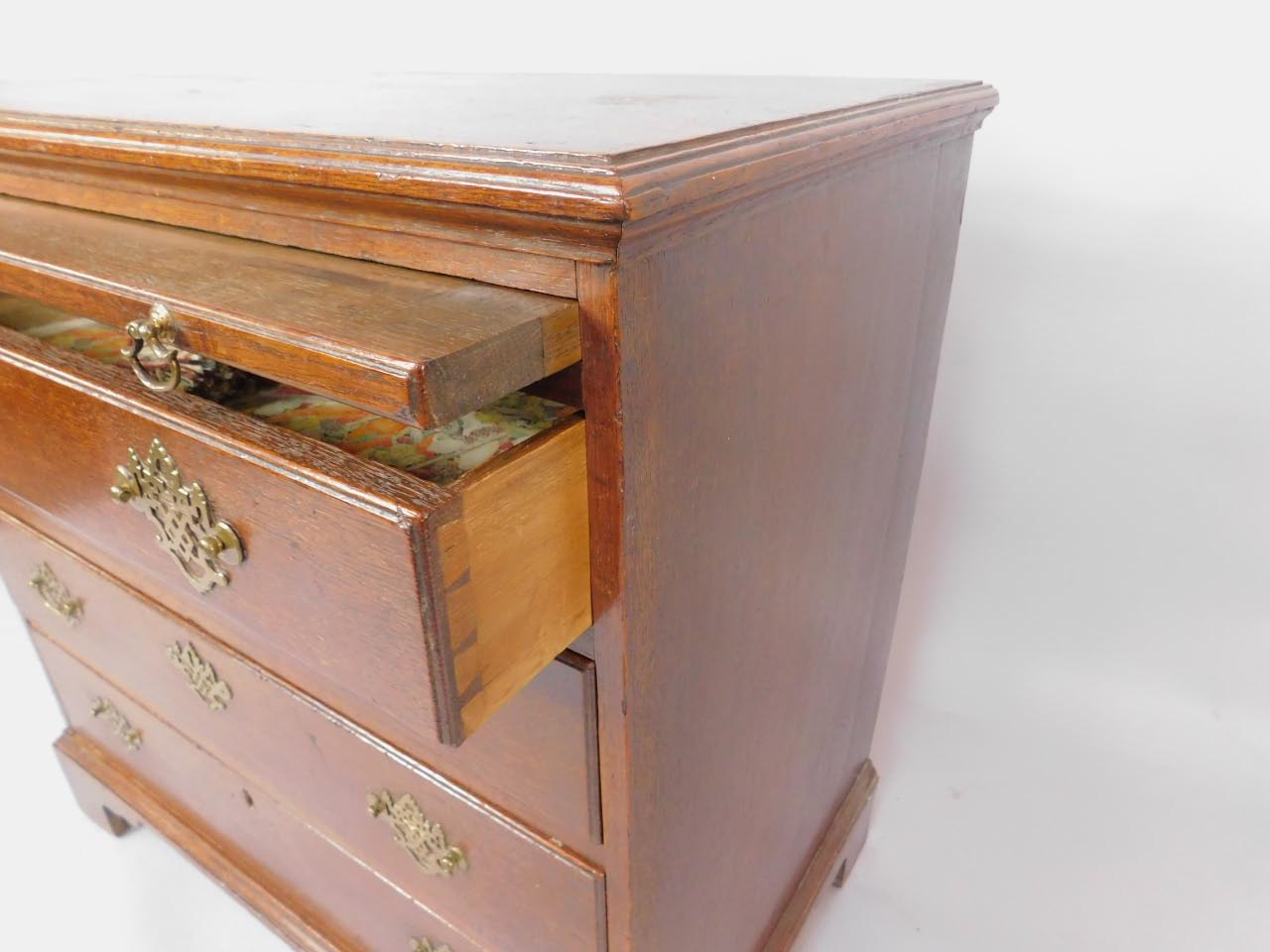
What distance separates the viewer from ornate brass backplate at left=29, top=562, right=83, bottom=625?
1.05 m

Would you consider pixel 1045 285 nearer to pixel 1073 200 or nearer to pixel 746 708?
pixel 1073 200

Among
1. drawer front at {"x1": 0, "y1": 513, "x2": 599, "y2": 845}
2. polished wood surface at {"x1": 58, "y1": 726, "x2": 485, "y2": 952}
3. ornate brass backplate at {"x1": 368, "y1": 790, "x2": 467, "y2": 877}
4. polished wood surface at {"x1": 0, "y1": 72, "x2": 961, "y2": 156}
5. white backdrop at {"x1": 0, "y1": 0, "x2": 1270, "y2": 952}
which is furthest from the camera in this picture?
white backdrop at {"x1": 0, "y1": 0, "x2": 1270, "y2": 952}

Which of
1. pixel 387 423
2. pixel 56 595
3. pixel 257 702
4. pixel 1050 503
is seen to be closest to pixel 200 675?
pixel 257 702

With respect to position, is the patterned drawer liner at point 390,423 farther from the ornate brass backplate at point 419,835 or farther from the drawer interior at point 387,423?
the ornate brass backplate at point 419,835

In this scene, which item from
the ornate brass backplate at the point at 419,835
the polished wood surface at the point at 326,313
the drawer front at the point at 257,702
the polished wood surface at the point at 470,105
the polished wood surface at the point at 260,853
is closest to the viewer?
the polished wood surface at the point at 326,313

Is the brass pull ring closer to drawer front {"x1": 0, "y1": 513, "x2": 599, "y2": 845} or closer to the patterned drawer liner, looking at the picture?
the patterned drawer liner

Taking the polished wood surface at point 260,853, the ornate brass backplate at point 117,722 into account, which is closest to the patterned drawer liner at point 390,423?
the polished wood surface at point 260,853

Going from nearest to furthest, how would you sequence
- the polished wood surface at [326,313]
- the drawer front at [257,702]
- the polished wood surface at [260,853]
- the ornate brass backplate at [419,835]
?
the polished wood surface at [326,313] < the drawer front at [257,702] < the ornate brass backplate at [419,835] < the polished wood surface at [260,853]

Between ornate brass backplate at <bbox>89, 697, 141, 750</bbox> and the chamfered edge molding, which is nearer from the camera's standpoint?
the chamfered edge molding

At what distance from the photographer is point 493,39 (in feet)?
4.46

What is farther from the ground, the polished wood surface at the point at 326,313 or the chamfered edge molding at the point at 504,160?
the chamfered edge molding at the point at 504,160

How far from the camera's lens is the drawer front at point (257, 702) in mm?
667

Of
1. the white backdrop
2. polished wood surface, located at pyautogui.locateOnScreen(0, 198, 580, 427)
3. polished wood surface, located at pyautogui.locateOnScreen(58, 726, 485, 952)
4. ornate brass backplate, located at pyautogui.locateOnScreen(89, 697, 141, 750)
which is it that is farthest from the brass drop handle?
the white backdrop

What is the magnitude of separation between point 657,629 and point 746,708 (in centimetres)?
23
